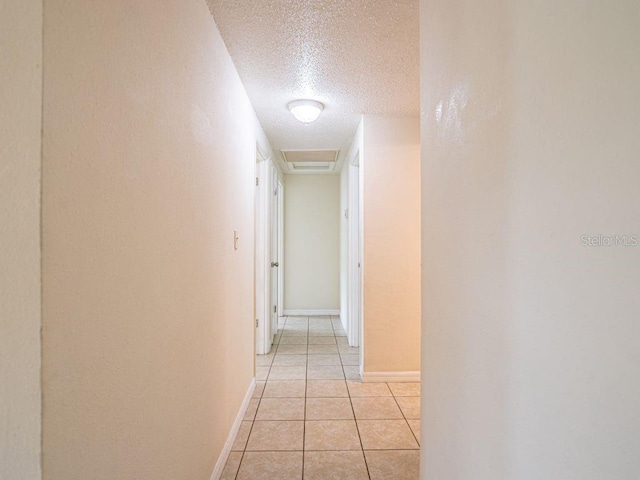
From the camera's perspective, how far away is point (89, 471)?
76cm

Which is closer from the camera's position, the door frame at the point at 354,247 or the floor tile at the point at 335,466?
the floor tile at the point at 335,466

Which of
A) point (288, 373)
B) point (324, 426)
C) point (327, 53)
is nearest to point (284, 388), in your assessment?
point (288, 373)

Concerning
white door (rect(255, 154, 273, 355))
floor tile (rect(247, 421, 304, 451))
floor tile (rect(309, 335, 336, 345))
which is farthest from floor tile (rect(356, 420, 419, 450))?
floor tile (rect(309, 335, 336, 345))

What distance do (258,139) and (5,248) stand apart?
2740 mm

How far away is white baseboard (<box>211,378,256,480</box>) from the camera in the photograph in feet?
5.84

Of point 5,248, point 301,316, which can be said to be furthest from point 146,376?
point 301,316

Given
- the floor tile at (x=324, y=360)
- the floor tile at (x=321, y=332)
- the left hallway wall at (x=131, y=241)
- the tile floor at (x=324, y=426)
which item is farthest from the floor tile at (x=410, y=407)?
the floor tile at (x=321, y=332)

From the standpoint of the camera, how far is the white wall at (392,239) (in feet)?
10.1

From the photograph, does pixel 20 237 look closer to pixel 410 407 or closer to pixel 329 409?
pixel 329 409

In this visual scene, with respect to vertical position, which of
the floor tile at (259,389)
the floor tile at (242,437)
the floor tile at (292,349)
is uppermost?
the floor tile at (292,349)

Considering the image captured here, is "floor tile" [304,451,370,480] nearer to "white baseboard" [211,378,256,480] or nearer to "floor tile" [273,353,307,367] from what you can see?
"white baseboard" [211,378,256,480]

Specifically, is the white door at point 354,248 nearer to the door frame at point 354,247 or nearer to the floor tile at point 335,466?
the door frame at point 354,247

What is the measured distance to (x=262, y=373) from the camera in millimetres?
3221

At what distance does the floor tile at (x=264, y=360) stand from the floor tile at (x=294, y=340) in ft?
1.47
